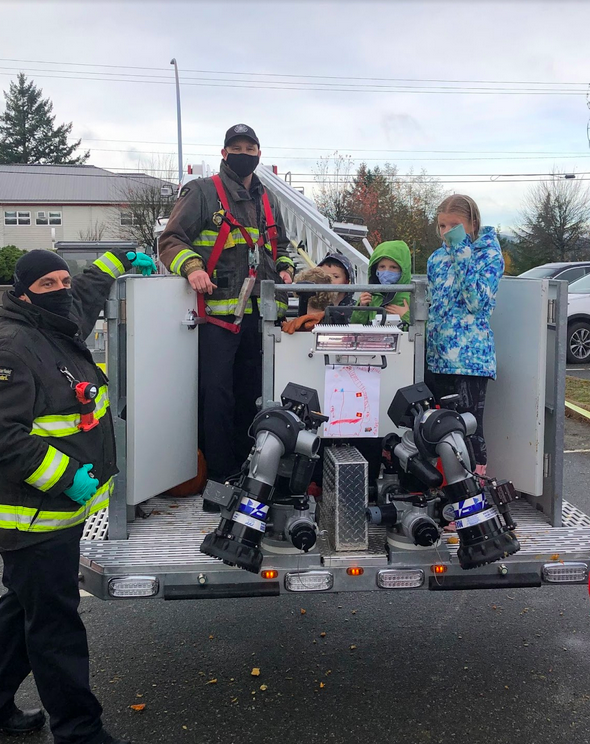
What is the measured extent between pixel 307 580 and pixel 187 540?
601mm

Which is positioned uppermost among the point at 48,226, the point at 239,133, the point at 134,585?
the point at 48,226

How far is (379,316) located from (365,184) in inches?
1218

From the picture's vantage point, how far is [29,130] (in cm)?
5984

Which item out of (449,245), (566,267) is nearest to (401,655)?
(449,245)

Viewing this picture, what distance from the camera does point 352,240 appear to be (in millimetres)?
8758

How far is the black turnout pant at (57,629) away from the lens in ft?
8.81

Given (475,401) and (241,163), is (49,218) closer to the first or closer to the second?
(241,163)

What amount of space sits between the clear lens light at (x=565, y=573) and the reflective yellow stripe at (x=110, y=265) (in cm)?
227

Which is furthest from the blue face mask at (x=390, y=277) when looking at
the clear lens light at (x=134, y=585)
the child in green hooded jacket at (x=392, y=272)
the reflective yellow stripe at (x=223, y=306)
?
the clear lens light at (x=134, y=585)

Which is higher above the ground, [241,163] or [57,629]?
[241,163]

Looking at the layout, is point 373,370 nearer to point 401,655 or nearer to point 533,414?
point 533,414

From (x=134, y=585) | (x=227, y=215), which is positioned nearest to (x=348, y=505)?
(x=134, y=585)

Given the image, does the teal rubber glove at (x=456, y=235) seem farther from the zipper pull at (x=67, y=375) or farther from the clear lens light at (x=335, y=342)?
the zipper pull at (x=67, y=375)

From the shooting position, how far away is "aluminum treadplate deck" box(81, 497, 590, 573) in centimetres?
295
